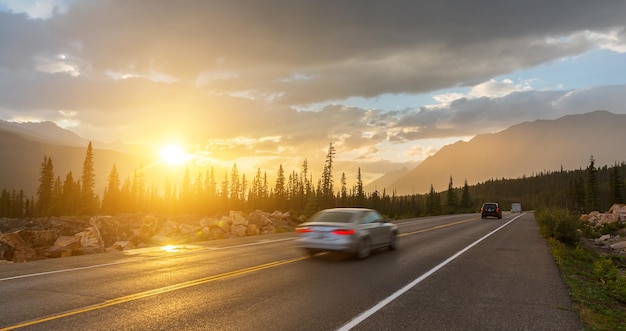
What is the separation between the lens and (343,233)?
486 inches

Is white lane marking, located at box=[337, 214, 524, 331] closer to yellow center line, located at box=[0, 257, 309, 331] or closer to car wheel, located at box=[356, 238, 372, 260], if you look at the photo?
car wheel, located at box=[356, 238, 372, 260]

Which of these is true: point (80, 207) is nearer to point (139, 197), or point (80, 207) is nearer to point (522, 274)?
point (139, 197)

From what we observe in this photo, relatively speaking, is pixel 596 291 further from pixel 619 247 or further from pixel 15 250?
pixel 15 250

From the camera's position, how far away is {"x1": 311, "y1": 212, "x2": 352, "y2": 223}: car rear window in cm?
1309

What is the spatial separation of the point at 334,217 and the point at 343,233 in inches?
43.8

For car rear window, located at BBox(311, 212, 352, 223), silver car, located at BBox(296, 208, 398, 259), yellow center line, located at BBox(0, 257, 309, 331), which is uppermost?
car rear window, located at BBox(311, 212, 352, 223)

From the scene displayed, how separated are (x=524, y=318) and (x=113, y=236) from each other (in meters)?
43.4

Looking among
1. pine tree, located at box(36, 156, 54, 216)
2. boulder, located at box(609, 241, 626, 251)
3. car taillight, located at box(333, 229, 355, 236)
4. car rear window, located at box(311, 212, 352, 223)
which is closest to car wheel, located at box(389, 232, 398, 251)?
Answer: car rear window, located at box(311, 212, 352, 223)

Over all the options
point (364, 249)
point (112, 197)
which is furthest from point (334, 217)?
point (112, 197)

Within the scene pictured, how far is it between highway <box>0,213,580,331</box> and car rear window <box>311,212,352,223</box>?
3.99 feet

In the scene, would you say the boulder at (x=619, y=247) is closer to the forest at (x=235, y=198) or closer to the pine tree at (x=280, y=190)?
the forest at (x=235, y=198)

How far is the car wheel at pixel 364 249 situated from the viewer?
12.6 metres

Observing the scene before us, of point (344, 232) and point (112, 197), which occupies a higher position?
point (112, 197)

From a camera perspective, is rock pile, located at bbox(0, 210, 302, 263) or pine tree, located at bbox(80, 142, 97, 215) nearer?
rock pile, located at bbox(0, 210, 302, 263)
